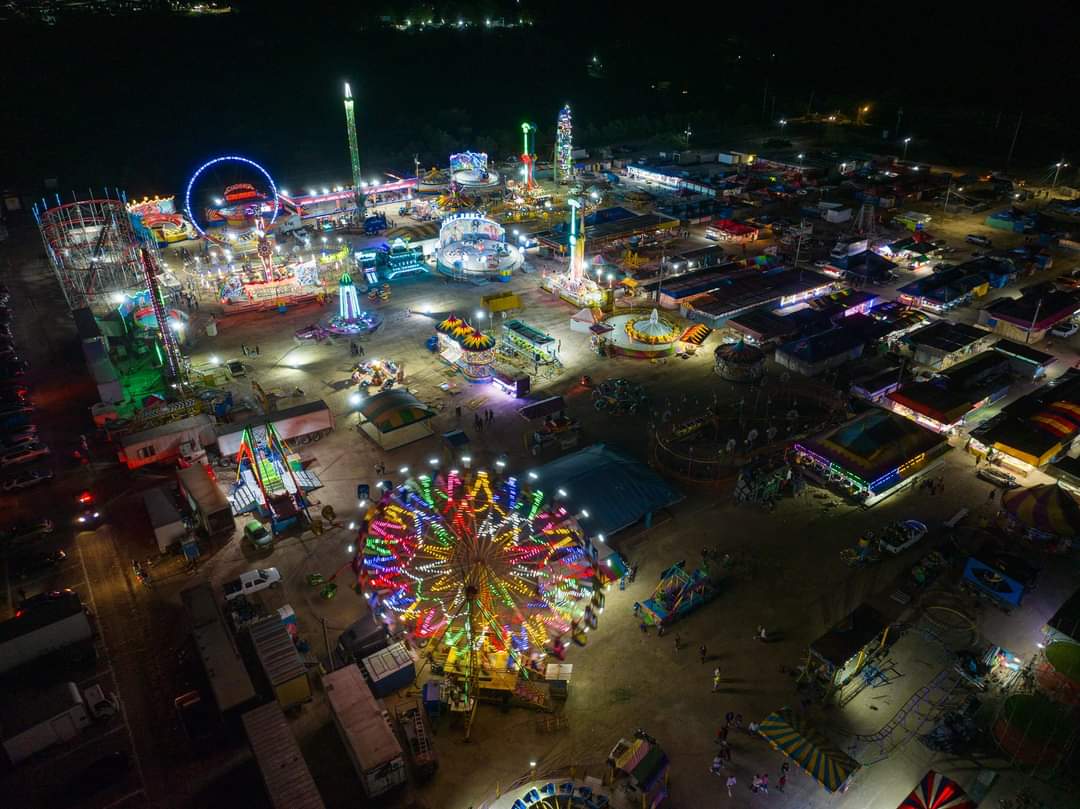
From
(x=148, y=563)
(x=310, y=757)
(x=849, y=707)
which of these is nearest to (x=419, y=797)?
(x=310, y=757)

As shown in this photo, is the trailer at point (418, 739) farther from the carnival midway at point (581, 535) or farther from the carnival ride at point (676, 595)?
the carnival ride at point (676, 595)

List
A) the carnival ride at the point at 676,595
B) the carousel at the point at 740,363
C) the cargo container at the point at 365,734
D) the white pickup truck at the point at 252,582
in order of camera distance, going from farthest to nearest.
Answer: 1. the carousel at the point at 740,363
2. the white pickup truck at the point at 252,582
3. the carnival ride at the point at 676,595
4. the cargo container at the point at 365,734

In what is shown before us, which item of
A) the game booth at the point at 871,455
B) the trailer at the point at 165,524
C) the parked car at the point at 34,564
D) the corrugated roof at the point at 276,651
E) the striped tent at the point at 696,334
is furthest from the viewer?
the striped tent at the point at 696,334

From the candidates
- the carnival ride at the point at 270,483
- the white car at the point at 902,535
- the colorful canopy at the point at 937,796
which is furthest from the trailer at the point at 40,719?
the white car at the point at 902,535

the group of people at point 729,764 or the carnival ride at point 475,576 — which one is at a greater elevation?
the carnival ride at point 475,576

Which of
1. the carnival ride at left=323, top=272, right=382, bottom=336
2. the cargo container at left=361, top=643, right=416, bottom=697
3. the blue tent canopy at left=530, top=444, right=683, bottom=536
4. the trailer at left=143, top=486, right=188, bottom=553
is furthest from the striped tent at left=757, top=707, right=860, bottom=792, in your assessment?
the carnival ride at left=323, top=272, right=382, bottom=336

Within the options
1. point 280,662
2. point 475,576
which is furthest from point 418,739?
point 475,576

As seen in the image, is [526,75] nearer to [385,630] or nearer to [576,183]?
[576,183]
